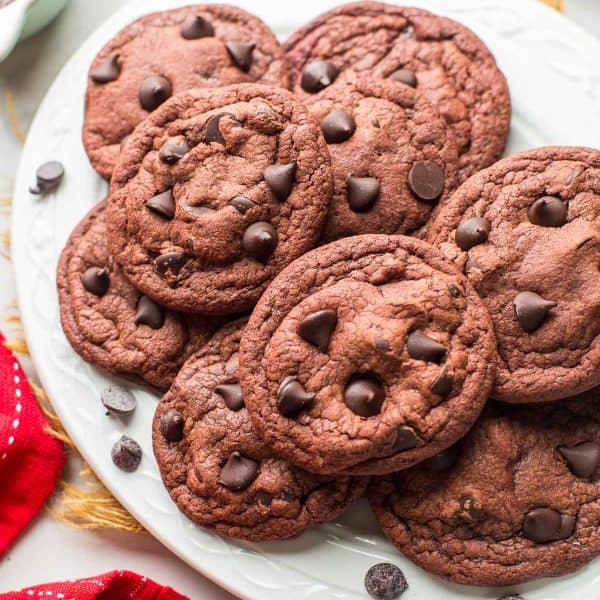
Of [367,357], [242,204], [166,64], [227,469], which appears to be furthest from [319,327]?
[166,64]

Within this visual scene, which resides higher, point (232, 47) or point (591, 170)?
point (232, 47)

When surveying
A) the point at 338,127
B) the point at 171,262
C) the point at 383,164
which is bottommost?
the point at 171,262

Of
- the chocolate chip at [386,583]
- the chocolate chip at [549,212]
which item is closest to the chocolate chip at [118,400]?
the chocolate chip at [386,583]

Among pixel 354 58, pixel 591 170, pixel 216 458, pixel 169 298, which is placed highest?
pixel 354 58

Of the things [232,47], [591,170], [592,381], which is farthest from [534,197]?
[232,47]

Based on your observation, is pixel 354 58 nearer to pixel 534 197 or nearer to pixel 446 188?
pixel 446 188

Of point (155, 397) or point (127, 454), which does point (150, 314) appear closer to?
point (155, 397)

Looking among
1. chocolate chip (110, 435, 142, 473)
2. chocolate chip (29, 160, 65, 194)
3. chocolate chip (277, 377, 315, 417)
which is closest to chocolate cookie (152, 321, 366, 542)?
chocolate chip (110, 435, 142, 473)
